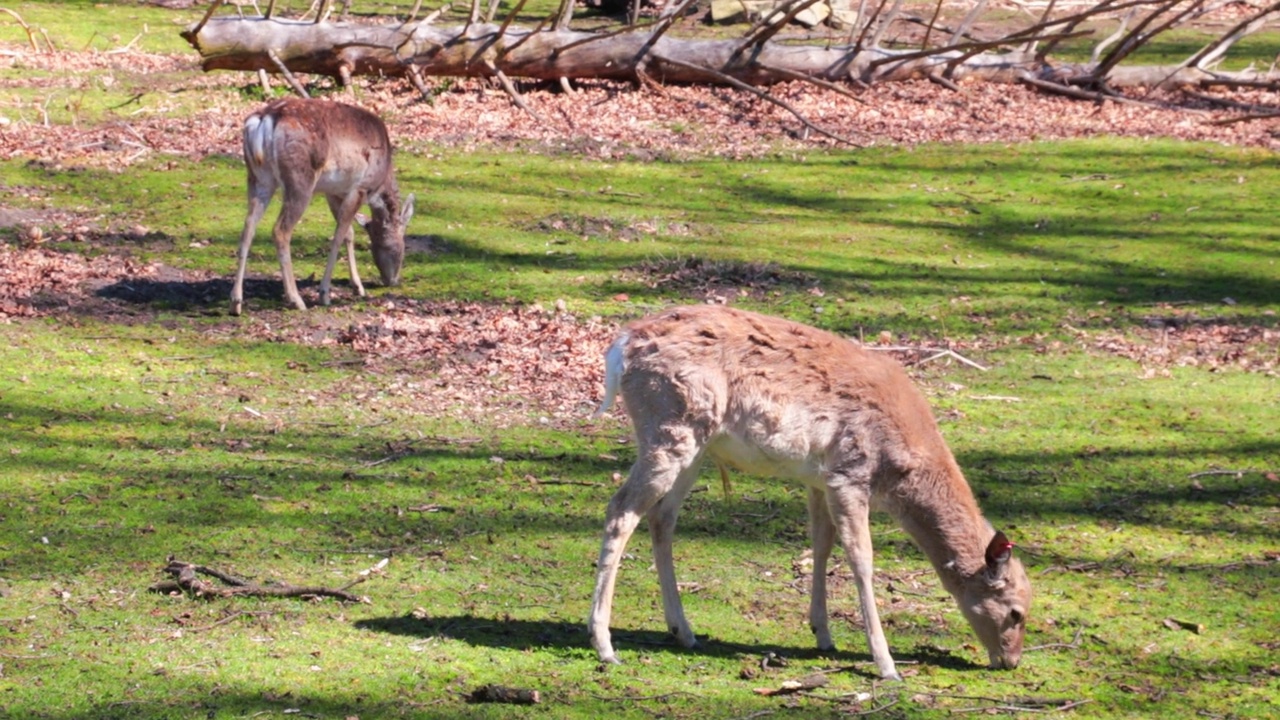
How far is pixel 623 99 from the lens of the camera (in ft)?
60.6

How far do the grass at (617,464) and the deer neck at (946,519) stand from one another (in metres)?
0.48

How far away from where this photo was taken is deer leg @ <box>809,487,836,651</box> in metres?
6.47

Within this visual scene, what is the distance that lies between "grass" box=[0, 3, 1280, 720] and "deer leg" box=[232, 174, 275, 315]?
27 cm

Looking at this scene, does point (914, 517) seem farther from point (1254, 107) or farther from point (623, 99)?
point (1254, 107)

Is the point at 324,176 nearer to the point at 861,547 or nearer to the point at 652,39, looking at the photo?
the point at 652,39

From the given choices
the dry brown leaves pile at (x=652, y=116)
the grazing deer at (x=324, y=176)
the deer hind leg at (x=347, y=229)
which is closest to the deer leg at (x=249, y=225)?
the grazing deer at (x=324, y=176)

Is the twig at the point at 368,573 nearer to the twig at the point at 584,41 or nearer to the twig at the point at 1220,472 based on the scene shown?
the twig at the point at 1220,472

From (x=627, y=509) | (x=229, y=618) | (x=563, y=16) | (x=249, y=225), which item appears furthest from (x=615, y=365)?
(x=563, y=16)

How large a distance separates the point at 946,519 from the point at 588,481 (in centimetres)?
283

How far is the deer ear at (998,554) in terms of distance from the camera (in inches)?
240

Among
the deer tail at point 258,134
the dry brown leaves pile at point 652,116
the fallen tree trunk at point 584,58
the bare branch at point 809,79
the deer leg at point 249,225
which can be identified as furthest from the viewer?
the bare branch at point 809,79

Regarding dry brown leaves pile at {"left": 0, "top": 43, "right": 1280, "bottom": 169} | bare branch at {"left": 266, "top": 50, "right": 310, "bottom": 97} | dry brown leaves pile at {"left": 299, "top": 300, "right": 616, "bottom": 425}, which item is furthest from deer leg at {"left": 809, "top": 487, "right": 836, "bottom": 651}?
bare branch at {"left": 266, "top": 50, "right": 310, "bottom": 97}

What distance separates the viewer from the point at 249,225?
38.8 ft

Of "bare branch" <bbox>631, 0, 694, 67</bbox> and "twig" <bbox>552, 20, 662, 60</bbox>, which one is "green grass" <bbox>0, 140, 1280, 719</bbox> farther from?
"bare branch" <bbox>631, 0, 694, 67</bbox>
